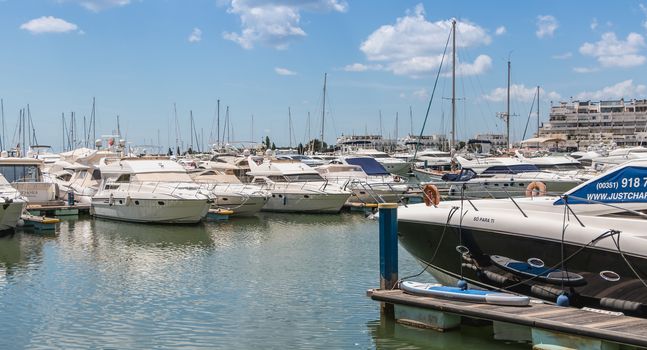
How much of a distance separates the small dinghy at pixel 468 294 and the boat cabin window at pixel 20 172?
81.4 feet

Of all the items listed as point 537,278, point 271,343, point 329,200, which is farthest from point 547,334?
point 329,200

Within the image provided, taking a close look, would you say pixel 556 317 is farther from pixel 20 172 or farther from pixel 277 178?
pixel 20 172

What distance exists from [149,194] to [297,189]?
8415 millimetres

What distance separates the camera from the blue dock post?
1433 cm

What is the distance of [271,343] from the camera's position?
13.1 m

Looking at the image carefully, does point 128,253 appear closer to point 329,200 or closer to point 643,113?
point 329,200

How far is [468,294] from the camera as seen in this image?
12969 mm

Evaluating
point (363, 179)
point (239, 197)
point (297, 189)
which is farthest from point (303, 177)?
point (363, 179)

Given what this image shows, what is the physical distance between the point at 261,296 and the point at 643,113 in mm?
133786

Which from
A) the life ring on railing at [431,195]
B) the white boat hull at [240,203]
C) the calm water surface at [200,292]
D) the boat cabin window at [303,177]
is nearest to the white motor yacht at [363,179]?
the boat cabin window at [303,177]

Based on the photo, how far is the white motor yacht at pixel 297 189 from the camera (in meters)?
36.6

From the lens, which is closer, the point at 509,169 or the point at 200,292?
the point at 200,292

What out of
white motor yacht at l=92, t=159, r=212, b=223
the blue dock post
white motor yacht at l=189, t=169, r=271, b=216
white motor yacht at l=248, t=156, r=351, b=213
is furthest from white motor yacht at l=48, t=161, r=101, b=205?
the blue dock post

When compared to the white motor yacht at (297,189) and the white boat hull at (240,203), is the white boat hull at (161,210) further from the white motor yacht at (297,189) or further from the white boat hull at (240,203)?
the white motor yacht at (297,189)
